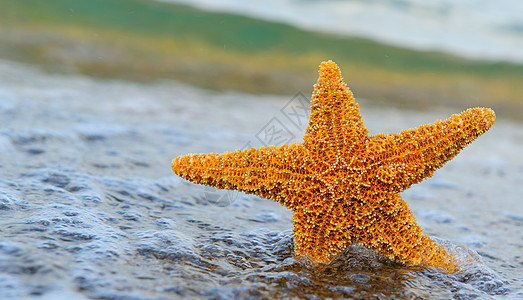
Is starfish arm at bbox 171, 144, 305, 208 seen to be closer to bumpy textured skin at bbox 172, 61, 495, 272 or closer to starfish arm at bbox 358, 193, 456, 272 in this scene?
bumpy textured skin at bbox 172, 61, 495, 272

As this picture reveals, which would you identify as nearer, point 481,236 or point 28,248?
point 28,248

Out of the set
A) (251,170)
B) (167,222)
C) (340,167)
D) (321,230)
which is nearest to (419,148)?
(340,167)

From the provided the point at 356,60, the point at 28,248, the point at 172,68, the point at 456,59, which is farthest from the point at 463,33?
the point at 28,248

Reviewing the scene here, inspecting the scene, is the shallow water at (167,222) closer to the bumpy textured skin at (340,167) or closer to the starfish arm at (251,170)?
the bumpy textured skin at (340,167)

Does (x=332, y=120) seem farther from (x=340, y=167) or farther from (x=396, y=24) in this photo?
(x=396, y=24)

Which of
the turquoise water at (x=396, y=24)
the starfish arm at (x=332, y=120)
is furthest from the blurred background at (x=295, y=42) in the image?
the starfish arm at (x=332, y=120)

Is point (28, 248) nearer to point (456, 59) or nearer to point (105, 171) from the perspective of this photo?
point (105, 171)

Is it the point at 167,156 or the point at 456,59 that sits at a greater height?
the point at 456,59
